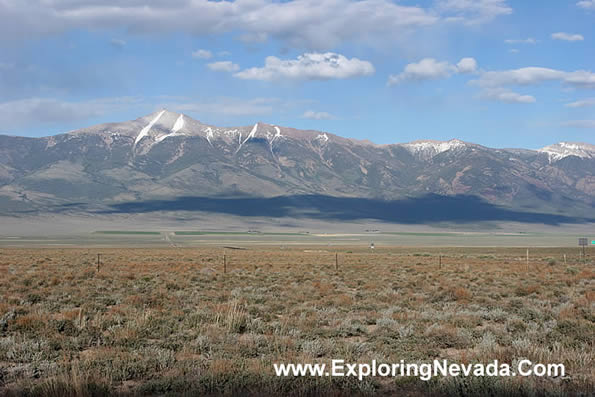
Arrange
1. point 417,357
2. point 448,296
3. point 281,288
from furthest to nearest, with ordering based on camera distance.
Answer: point 281,288 < point 448,296 < point 417,357

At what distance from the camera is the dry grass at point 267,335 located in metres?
8.73

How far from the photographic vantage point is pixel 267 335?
12.8 m

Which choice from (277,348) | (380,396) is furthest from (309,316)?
(380,396)

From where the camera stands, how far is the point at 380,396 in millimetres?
8547

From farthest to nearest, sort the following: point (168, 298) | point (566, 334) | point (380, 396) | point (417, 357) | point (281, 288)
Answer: point (281, 288) < point (168, 298) < point (566, 334) < point (417, 357) < point (380, 396)

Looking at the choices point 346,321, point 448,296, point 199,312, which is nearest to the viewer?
point 346,321

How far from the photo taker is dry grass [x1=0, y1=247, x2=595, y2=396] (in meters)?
8.73

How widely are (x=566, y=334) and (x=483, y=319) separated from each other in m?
3.03

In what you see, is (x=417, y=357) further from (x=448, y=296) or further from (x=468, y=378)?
(x=448, y=296)

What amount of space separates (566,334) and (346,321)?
4.81 meters

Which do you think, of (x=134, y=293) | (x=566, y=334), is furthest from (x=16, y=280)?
(x=566, y=334)

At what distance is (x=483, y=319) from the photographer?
50.3 feet

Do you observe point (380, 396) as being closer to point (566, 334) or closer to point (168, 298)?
point (566, 334)

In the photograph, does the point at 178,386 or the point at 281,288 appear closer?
the point at 178,386
